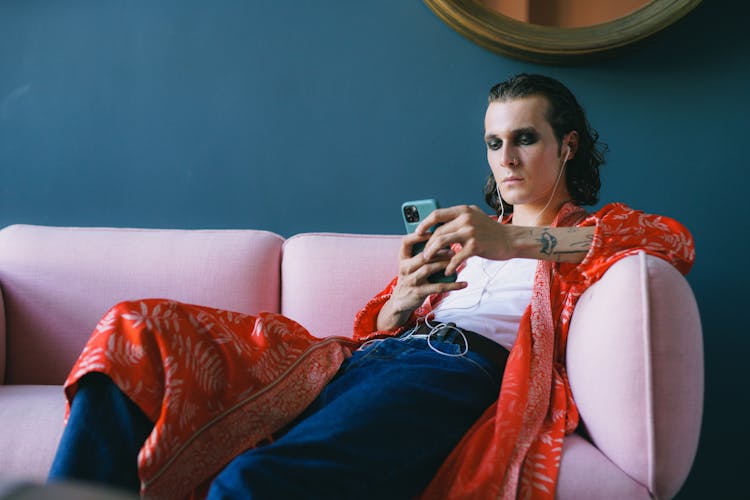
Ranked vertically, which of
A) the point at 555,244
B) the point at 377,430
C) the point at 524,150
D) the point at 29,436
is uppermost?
the point at 524,150

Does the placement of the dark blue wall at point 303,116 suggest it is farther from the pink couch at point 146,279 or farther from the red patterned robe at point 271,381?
the red patterned robe at point 271,381

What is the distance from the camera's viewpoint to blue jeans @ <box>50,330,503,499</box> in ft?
2.68

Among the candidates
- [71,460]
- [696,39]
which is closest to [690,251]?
[696,39]

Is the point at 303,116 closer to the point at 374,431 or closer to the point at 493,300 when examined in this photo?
the point at 493,300

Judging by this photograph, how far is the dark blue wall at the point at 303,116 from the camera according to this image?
1739mm

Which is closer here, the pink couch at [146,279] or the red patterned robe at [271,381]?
the red patterned robe at [271,381]

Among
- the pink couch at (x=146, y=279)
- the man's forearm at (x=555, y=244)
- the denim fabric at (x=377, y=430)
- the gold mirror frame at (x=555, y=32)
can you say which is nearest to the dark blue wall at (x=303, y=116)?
the gold mirror frame at (x=555, y=32)

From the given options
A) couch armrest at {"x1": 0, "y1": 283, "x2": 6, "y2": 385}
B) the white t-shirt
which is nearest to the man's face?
the white t-shirt

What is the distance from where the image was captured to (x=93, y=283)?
1.59m

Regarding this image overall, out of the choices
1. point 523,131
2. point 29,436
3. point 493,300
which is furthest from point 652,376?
point 29,436

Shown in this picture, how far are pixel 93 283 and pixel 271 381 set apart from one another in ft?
2.60

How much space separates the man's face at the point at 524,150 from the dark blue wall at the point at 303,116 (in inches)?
17.0

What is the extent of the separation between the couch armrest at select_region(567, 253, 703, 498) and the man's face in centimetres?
43

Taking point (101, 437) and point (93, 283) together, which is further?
point (93, 283)
